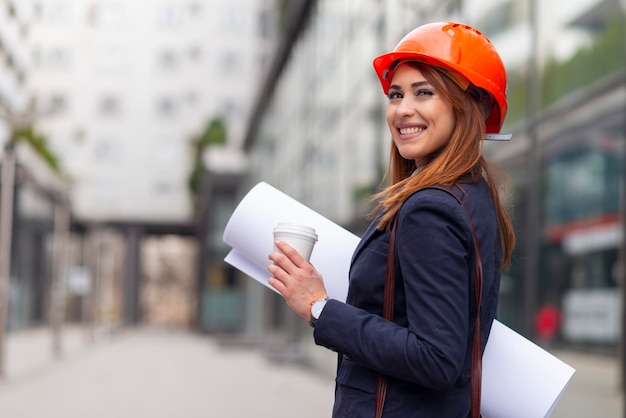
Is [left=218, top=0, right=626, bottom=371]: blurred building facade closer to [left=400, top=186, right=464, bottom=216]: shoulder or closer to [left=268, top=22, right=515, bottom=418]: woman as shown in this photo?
[left=268, top=22, right=515, bottom=418]: woman

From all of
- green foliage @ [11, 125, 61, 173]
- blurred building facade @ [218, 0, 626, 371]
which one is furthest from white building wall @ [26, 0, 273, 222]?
blurred building facade @ [218, 0, 626, 371]

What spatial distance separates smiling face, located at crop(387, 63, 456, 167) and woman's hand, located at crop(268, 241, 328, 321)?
0.33m

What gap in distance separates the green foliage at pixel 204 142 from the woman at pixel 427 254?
54.5m

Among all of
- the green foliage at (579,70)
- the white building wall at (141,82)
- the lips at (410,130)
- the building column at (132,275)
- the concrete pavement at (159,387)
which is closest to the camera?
the lips at (410,130)

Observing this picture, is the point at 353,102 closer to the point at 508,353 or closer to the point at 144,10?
the point at 508,353

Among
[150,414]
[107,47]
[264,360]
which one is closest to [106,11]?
[107,47]

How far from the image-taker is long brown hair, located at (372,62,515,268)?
6.94ft

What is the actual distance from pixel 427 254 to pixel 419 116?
369 millimetres

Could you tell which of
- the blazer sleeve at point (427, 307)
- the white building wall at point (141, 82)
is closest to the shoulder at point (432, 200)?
the blazer sleeve at point (427, 307)

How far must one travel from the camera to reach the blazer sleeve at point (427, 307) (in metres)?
1.95

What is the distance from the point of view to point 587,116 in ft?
25.4

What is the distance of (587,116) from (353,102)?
30.8 feet

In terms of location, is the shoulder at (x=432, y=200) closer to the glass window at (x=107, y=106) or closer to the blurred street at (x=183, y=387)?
the blurred street at (x=183, y=387)

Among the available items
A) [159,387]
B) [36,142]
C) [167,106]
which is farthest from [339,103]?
[167,106]
